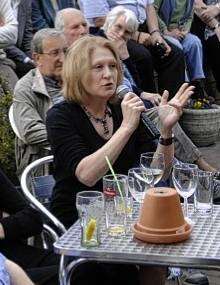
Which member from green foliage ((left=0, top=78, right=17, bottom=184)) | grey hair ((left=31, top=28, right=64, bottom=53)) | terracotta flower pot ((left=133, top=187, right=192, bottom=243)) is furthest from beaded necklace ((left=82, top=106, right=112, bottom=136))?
green foliage ((left=0, top=78, right=17, bottom=184))

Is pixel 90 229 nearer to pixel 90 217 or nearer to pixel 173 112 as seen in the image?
pixel 90 217

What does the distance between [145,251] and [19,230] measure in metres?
0.84

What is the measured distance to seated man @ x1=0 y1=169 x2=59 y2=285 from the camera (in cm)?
338

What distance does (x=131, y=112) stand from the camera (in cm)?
354

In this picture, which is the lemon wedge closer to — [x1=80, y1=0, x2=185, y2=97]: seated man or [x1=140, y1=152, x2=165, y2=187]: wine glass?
[x1=140, y1=152, x2=165, y2=187]: wine glass

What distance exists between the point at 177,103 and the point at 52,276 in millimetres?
1118

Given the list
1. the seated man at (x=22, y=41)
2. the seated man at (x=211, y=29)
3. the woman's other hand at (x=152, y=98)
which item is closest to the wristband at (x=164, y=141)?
the woman's other hand at (x=152, y=98)

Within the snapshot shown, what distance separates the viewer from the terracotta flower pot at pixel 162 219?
2.81 m

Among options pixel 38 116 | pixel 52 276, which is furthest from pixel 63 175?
pixel 38 116

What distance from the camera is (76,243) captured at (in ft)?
9.42

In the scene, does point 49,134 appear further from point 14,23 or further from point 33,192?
point 14,23

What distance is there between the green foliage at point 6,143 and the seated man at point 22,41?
3.87ft

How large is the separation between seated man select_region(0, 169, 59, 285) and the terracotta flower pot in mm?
656

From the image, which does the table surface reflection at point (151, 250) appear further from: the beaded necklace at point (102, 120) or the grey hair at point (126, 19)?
the grey hair at point (126, 19)
